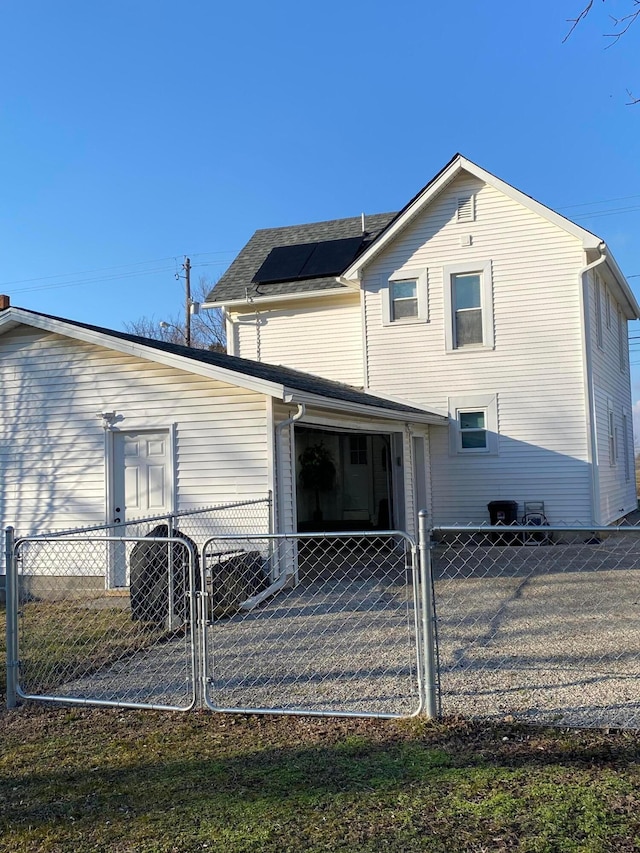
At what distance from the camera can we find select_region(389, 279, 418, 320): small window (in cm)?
1567

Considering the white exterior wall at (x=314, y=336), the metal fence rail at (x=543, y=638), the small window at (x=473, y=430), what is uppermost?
the white exterior wall at (x=314, y=336)

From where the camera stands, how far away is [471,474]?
49.8 feet

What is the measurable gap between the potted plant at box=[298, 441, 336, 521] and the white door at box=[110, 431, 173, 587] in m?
7.42

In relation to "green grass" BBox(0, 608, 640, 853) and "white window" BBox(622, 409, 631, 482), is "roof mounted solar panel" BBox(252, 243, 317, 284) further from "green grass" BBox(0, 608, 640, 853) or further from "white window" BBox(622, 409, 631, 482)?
"green grass" BBox(0, 608, 640, 853)

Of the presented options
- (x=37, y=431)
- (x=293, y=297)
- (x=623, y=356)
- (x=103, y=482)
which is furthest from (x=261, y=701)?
(x=623, y=356)

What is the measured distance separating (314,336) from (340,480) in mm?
3841

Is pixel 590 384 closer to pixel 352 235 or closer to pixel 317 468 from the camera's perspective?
pixel 317 468

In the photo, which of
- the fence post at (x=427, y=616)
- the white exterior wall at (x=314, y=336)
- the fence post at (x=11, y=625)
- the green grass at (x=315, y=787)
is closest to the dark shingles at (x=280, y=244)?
the white exterior wall at (x=314, y=336)

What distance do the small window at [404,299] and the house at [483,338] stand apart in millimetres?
22

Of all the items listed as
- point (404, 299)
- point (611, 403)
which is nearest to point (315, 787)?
point (404, 299)

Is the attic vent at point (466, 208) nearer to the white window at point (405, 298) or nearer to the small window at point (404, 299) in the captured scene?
the white window at point (405, 298)

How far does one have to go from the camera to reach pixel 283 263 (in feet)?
58.0

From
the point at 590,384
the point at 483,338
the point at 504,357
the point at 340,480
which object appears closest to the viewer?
the point at 590,384

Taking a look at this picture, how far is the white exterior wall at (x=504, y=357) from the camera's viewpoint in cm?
1456
